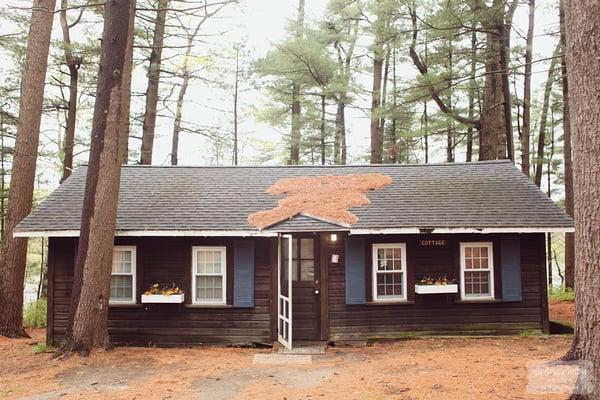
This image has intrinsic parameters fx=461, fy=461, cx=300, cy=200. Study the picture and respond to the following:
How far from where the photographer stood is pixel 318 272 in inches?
407

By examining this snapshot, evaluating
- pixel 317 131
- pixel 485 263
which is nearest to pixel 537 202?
pixel 485 263

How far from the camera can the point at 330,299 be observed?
10.3m

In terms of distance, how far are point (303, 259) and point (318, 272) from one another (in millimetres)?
444

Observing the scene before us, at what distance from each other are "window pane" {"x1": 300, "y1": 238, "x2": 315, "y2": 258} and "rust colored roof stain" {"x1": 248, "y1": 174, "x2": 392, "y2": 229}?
2.30ft

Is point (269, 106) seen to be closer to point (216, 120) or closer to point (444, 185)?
point (216, 120)

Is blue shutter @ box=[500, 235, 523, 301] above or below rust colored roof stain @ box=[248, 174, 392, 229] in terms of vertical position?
below

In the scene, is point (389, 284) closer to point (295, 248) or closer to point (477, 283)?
point (477, 283)

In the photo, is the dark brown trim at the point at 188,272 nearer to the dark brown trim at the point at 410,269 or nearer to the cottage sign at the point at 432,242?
the dark brown trim at the point at 410,269

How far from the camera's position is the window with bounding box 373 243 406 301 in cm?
1044

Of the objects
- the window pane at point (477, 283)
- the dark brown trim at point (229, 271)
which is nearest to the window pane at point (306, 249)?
the dark brown trim at point (229, 271)

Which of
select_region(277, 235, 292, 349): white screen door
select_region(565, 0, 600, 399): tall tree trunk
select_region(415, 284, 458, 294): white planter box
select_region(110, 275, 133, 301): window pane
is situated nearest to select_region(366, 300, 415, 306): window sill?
select_region(415, 284, 458, 294): white planter box

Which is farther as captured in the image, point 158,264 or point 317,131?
point 317,131

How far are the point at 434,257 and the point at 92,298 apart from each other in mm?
7204

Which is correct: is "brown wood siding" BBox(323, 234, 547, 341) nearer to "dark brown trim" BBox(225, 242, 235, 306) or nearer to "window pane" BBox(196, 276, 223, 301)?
"dark brown trim" BBox(225, 242, 235, 306)
